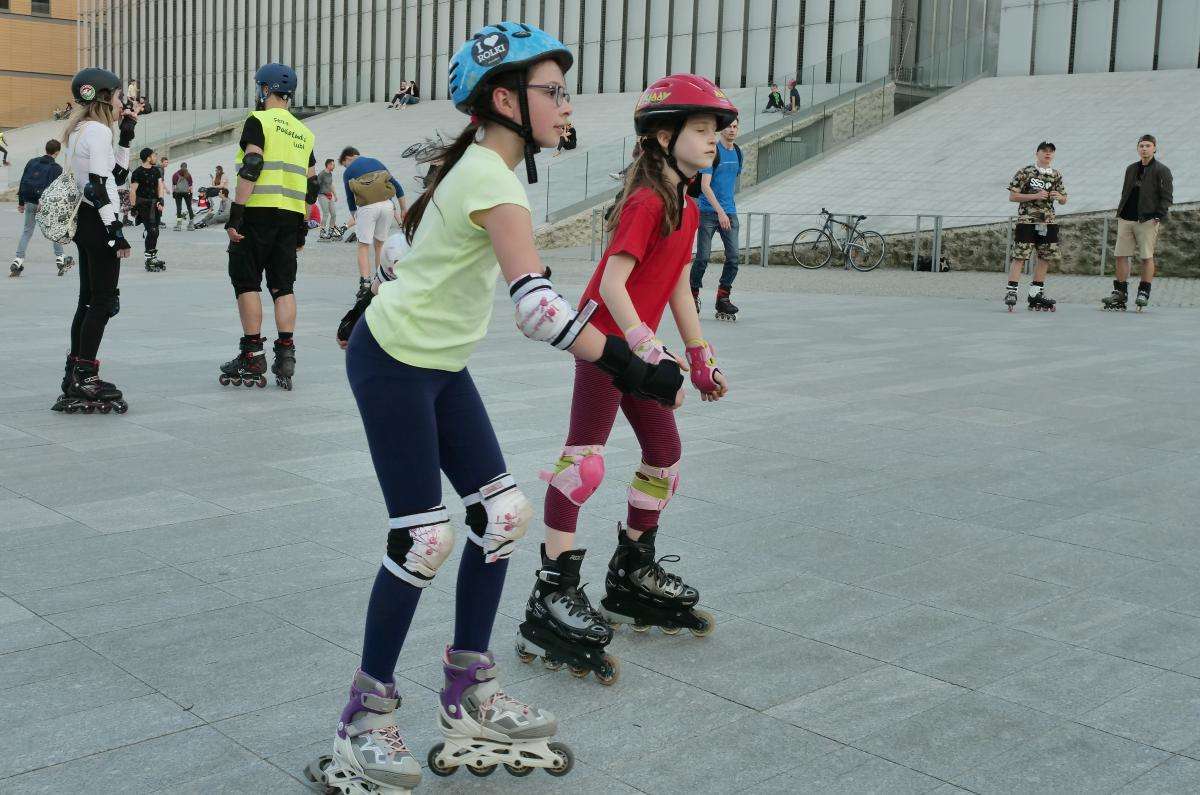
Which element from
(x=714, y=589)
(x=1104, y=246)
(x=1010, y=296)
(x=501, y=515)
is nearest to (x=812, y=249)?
(x=1104, y=246)

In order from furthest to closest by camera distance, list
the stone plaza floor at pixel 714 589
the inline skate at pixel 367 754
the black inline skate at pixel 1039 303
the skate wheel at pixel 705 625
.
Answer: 1. the black inline skate at pixel 1039 303
2. the skate wheel at pixel 705 625
3. the stone plaza floor at pixel 714 589
4. the inline skate at pixel 367 754

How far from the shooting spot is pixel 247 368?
8.47m

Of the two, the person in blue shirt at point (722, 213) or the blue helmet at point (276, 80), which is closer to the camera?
the blue helmet at point (276, 80)

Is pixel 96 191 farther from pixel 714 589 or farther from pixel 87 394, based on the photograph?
pixel 714 589

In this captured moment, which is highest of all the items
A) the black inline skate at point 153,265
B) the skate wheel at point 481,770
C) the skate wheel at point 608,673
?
the black inline skate at point 153,265

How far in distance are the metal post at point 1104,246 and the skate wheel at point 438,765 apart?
20.1 meters

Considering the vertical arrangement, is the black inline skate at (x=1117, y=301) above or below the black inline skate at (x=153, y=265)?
above

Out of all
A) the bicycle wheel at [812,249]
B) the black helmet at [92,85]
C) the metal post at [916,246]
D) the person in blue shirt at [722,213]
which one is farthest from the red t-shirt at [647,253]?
the bicycle wheel at [812,249]

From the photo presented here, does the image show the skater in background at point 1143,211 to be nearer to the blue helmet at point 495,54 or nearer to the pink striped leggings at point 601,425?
the pink striped leggings at point 601,425

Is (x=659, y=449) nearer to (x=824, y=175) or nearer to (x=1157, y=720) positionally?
→ (x=1157, y=720)

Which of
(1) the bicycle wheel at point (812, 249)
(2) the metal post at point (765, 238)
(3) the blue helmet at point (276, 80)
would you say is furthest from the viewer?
(2) the metal post at point (765, 238)

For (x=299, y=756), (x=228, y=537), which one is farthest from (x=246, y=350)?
(x=299, y=756)

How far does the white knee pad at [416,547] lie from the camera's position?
295 centimetres

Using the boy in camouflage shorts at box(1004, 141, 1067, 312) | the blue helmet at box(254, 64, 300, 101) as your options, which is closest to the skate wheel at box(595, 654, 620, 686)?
the blue helmet at box(254, 64, 300, 101)
